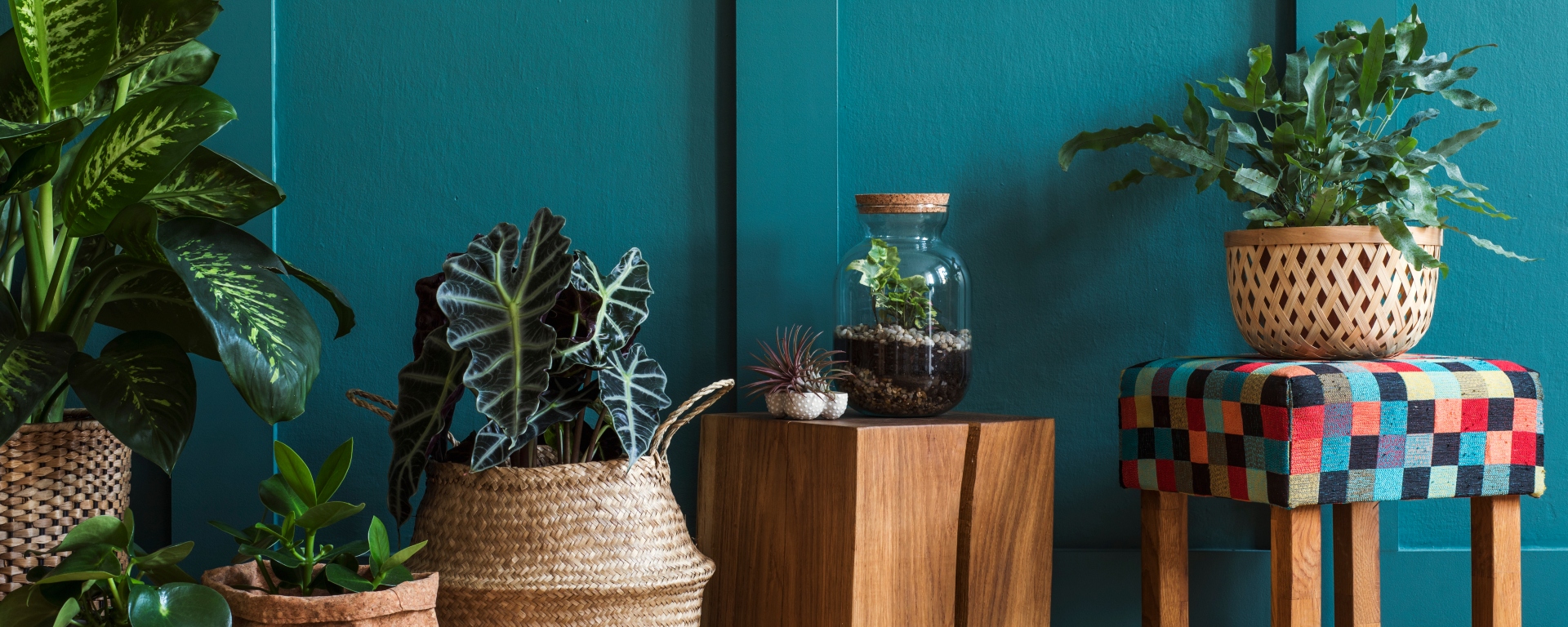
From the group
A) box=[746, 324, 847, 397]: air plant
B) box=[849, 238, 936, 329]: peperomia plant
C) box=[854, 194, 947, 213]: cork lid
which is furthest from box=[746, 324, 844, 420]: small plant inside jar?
box=[854, 194, 947, 213]: cork lid

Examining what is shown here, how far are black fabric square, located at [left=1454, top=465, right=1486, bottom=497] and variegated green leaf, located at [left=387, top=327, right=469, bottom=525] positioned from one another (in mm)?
1390

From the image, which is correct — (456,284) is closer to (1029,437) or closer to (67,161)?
(67,161)

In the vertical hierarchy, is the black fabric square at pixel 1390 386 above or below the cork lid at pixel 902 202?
below

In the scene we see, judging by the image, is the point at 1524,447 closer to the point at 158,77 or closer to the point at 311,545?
the point at 311,545

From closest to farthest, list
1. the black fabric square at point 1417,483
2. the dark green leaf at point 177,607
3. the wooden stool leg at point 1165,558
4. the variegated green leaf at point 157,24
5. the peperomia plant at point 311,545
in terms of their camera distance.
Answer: the dark green leaf at point 177,607 → the peperomia plant at point 311,545 → the variegated green leaf at point 157,24 → the black fabric square at point 1417,483 → the wooden stool leg at point 1165,558

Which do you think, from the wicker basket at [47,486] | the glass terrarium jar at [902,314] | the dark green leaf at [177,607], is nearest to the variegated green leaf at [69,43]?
the wicker basket at [47,486]

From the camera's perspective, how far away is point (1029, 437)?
155 cm

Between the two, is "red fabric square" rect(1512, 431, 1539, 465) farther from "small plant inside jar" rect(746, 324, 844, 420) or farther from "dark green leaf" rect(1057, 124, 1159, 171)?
"small plant inside jar" rect(746, 324, 844, 420)

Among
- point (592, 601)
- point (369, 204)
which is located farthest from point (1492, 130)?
point (369, 204)

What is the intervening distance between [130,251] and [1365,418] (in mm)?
1586

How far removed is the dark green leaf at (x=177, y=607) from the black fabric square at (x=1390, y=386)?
1435mm

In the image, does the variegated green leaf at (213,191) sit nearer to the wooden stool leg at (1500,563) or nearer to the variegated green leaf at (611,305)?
the variegated green leaf at (611,305)

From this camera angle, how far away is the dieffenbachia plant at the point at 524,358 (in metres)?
1.27

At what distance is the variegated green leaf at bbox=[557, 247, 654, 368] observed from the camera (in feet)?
4.46
